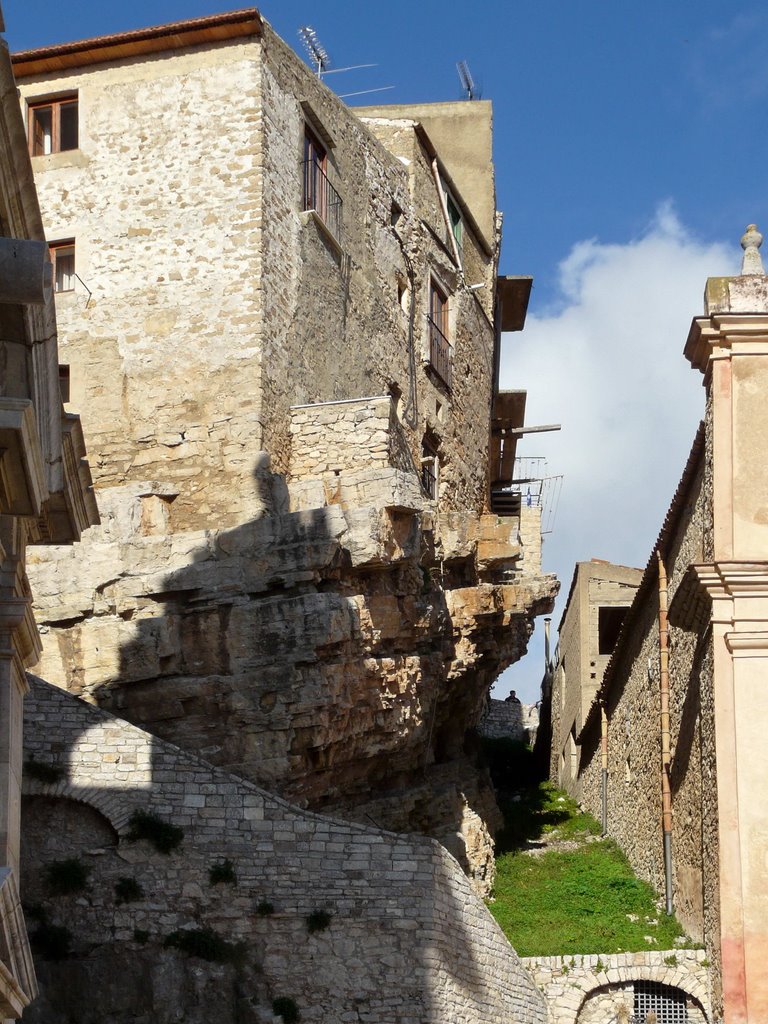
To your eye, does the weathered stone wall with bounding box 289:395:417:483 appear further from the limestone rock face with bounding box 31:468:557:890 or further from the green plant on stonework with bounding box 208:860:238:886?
the green plant on stonework with bounding box 208:860:238:886

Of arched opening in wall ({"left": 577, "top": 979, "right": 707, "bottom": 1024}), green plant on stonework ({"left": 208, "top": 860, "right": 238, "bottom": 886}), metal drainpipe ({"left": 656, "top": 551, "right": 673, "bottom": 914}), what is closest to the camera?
green plant on stonework ({"left": 208, "top": 860, "right": 238, "bottom": 886})

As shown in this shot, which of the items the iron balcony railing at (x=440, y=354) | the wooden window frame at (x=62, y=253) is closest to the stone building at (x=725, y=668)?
the iron balcony railing at (x=440, y=354)

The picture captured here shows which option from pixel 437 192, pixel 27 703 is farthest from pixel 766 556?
pixel 437 192

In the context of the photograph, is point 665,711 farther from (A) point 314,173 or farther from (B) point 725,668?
A: (A) point 314,173

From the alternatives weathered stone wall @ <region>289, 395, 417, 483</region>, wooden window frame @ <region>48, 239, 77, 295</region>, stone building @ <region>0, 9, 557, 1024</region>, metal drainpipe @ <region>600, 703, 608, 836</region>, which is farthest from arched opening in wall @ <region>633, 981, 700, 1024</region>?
wooden window frame @ <region>48, 239, 77, 295</region>

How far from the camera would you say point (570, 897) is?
22969 millimetres

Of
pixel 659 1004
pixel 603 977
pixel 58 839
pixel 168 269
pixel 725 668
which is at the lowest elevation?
pixel 659 1004

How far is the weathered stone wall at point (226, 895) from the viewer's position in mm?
16438

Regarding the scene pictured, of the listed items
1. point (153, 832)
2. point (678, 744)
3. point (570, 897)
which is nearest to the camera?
point (153, 832)

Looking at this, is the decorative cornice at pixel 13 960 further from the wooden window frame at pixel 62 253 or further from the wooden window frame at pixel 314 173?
the wooden window frame at pixel 314 173

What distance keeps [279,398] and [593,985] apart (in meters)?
8.59

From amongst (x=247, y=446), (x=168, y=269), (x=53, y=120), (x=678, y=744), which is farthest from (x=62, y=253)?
(x=678, y=744)

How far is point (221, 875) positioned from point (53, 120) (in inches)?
456

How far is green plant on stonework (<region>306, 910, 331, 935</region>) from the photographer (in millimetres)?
16906
